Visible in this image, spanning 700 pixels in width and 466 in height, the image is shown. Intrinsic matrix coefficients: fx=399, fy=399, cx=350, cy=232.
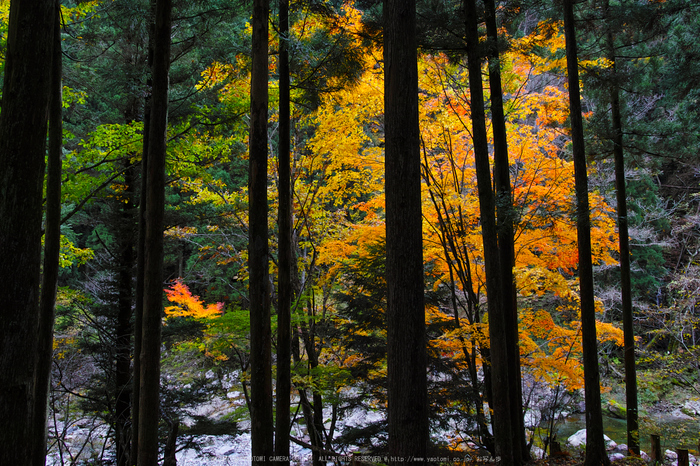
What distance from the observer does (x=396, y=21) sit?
3197 millimetres

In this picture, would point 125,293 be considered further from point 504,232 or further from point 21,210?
point 504,232

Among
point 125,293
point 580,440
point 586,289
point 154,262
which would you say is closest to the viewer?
point 154,262

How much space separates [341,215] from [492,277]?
5.76 meters

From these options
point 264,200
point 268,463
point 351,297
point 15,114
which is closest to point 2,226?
point 15,114

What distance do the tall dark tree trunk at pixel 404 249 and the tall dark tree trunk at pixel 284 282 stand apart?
253 cm

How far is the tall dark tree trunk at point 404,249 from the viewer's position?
116 inches

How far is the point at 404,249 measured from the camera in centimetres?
304

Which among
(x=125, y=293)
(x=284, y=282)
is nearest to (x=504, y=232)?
(x=284, y=282)

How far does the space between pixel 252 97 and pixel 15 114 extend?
8.84ft

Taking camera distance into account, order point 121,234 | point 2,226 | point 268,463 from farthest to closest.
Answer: point 121,234
point 268,463
point 2,226

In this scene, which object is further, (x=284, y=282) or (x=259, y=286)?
(x=284, y=282)

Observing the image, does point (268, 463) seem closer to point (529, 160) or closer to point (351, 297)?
point (351, 297)

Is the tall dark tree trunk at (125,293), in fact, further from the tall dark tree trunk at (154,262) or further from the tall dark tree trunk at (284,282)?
the tall dark tree trunk at (284,282)

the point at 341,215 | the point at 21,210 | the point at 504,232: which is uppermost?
the point at 341,215
